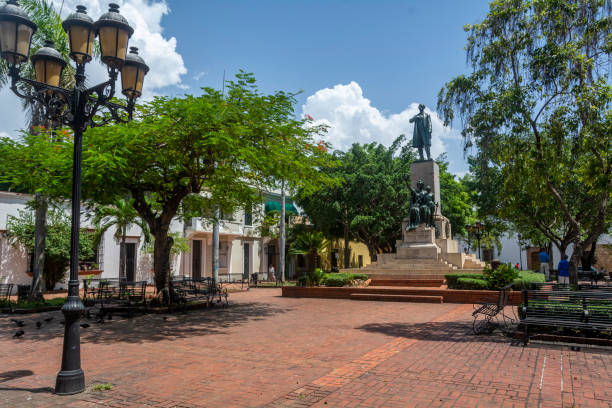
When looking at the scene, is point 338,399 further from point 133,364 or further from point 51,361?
point 51,361

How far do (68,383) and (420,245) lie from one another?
61.1ft

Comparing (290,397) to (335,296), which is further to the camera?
(335,296)

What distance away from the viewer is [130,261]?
28.1m

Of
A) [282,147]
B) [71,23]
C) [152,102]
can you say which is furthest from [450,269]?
[71,23]

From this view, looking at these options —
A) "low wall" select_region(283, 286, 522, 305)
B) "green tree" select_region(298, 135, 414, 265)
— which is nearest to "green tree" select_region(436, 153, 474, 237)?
"green tree" select_region(298, 135, 414, 265)

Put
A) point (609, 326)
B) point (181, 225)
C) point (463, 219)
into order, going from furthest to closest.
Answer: point (463, 219)
point (181, 225)
point (609, 326)

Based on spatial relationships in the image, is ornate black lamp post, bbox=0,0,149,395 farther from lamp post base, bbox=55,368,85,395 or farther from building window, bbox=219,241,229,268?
building window, bbox=219,241,229,268

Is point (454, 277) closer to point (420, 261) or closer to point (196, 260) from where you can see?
point (420, 261)

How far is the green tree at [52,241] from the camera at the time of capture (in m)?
22.8

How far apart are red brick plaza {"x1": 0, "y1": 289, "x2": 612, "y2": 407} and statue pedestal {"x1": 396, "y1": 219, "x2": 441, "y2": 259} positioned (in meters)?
10.8

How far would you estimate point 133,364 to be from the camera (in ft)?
23.1

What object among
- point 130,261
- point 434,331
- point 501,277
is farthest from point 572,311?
point 130,261

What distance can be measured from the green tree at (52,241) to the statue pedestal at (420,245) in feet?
54.2

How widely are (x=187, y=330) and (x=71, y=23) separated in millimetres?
6835
